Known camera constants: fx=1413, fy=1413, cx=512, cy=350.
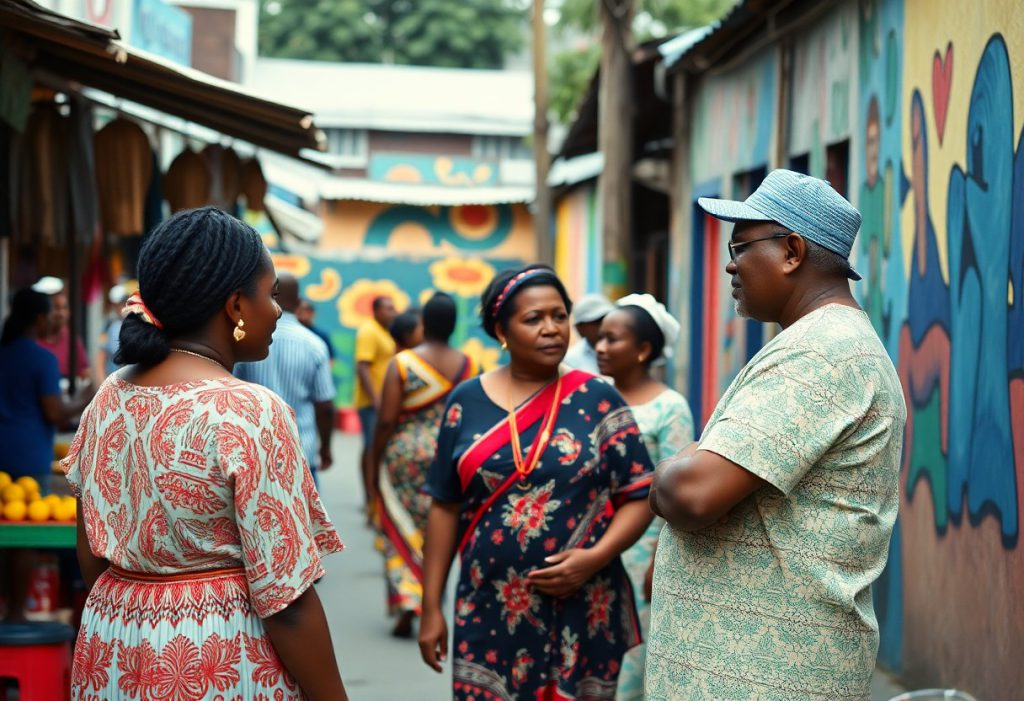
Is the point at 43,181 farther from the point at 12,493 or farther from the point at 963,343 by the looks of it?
the point at 963,343

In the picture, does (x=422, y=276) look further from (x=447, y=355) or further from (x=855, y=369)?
(x=855, y=369)

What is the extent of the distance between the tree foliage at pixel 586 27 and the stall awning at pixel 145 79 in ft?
39.4

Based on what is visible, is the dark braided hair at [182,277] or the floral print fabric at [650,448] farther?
the floral print fabric at [650,448]

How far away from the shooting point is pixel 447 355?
8.31 metres

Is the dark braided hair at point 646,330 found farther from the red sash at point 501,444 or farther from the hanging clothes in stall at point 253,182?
the hanging clothes in stall at point 253,182

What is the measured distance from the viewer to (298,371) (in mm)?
8688

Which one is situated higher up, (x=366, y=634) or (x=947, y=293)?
(x=947, y=293)

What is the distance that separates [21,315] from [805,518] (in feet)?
19.2

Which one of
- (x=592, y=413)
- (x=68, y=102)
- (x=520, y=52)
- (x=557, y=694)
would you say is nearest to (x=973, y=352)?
(x=592, y=413)

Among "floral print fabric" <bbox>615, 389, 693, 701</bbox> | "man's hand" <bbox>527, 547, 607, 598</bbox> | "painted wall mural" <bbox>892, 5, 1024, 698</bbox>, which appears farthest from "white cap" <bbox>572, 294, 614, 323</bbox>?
"man's hand" <bbox>527, 547, 607, 598</bbox>

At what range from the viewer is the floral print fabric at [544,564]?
427 centimetres

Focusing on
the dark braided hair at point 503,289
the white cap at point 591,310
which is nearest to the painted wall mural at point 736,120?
the white cap at point 591,310

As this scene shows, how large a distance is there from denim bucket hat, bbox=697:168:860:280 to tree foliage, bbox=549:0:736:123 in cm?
1711

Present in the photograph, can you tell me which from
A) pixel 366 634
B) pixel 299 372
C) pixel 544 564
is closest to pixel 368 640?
pixel 366 634
